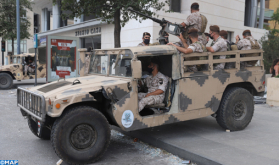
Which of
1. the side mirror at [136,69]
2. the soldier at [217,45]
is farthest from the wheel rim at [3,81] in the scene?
the side mirror at [136,69]

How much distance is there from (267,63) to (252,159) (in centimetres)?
1539

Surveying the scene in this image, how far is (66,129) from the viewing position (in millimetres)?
3984

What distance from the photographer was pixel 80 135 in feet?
13.5

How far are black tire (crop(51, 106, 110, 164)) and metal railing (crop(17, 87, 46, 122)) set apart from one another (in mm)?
292

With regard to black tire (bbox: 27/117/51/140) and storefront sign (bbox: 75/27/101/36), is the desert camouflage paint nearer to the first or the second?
black tire (bbox: 27/117/51/140)

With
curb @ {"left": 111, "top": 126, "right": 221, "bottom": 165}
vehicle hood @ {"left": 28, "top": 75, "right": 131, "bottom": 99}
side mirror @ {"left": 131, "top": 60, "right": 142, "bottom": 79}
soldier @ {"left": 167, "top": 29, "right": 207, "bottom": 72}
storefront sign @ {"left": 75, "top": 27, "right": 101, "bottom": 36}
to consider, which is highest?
storefront sign @ {"left": 75, "top": 27, "right": 101, "bottom": 36}

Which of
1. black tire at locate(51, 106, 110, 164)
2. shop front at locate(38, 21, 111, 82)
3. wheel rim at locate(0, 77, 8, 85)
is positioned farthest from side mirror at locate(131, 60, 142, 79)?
wheel rim at locate(0, 77, 8, 85)

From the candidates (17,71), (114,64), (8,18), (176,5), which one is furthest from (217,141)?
(8,18)

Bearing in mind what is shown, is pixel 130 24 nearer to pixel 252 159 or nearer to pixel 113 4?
pixel 113 4

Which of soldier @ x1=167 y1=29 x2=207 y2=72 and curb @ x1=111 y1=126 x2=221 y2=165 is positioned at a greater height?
soldier @ x1=167 y1=29 x2=207 y2=72

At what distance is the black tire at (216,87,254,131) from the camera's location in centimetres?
561

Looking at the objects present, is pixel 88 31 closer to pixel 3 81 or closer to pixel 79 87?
pixel 3 81

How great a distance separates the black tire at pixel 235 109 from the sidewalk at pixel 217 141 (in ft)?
0.59

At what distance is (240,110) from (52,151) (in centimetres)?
393
